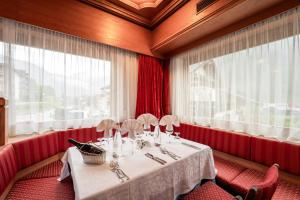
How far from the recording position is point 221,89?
2578mm

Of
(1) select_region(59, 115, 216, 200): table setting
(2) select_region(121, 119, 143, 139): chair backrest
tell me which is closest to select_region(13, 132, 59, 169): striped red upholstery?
(1) select_region(59, 115, 216, 200): table setting

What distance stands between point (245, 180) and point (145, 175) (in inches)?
52.9

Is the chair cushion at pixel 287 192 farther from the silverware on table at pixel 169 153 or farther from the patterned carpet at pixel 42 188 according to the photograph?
the patterned carpet at pixel 42 188

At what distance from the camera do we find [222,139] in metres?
2.35

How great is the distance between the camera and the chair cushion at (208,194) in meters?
1.42

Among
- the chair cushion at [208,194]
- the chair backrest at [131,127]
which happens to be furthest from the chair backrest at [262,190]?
the chair backrest at [131,127]

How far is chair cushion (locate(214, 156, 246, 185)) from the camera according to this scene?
5.96 feet

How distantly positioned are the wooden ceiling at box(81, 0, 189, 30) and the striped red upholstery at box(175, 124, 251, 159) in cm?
218

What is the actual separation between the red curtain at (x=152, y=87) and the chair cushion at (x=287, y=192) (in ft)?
7.70

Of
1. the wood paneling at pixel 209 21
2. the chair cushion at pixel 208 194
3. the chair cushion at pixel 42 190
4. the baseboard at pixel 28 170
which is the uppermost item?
the wood paneling at pixel 209 21

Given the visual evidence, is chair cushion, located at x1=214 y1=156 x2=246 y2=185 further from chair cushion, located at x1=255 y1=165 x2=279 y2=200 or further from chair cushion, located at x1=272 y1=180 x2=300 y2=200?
chair cushion, located at x1=255 y1=165 x2=279 y2=200

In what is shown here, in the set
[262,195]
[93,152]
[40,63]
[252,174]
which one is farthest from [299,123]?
[40,63]

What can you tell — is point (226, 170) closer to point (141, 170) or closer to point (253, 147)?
point (253, 147)

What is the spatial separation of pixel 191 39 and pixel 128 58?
1335 millimetres
